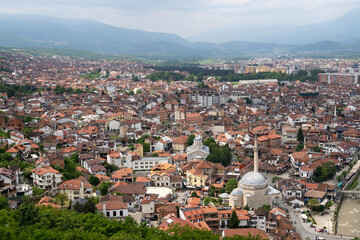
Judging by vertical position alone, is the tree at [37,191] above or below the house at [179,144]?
above

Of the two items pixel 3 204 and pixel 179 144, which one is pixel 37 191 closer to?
pixel 3 204

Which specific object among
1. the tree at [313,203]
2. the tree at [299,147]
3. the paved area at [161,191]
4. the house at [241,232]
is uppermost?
the tree at [299,147]

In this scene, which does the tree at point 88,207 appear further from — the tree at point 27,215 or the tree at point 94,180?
the tree at point 94,180

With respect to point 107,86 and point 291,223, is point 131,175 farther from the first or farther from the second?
point 107,86

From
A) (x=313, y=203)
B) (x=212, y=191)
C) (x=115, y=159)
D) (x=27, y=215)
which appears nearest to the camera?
(x=27, y=215)

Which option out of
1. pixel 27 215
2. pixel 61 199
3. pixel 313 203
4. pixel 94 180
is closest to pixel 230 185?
pixel 313 203

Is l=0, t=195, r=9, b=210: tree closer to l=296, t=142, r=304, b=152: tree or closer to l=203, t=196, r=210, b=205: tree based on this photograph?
l=203, t=196, r=210, b=205: tree

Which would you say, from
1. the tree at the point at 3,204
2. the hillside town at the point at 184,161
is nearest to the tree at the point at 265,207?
the hillside town at the point at 184,161
